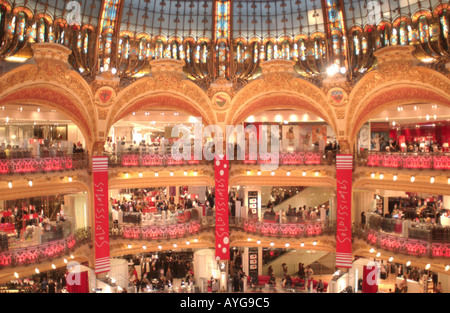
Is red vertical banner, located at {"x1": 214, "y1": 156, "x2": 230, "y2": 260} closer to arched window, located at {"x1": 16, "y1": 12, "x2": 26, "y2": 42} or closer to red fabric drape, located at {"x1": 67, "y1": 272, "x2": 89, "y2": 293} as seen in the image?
red fabric drape, located at {"x1": 67, "y1": 272, "x2": 89, "y2": 293}

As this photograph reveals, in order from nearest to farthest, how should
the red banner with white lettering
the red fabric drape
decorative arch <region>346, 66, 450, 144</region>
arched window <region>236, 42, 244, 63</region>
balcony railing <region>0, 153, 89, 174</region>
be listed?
balcony railing <region>0, 153, 89, 174</region> → the red fabric drape → decorative arch <region>346, 66, 450, 144</region> → the red banner with white lettering → arched window <region>236, 42, 244, 63</region>

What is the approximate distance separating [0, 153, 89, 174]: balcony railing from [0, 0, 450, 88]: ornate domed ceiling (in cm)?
535

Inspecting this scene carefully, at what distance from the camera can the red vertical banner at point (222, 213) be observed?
87.8ft

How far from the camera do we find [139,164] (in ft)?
87.2

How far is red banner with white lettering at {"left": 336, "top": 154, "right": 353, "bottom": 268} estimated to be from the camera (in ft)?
82.6

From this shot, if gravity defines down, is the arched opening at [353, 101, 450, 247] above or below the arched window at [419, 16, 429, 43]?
below

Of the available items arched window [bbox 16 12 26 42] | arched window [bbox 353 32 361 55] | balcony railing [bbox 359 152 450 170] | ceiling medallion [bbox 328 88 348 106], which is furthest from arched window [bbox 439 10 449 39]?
arched window [bbox 16 12 26 42]

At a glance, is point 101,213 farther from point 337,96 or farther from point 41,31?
point 337,96

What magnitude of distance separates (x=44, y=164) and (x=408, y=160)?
20.5 metres

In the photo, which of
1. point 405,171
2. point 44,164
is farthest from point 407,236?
point 44,164

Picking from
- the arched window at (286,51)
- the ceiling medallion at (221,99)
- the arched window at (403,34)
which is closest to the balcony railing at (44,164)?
the ceiling medallion at (221,99)

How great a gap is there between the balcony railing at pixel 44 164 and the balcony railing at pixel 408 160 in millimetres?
17732
